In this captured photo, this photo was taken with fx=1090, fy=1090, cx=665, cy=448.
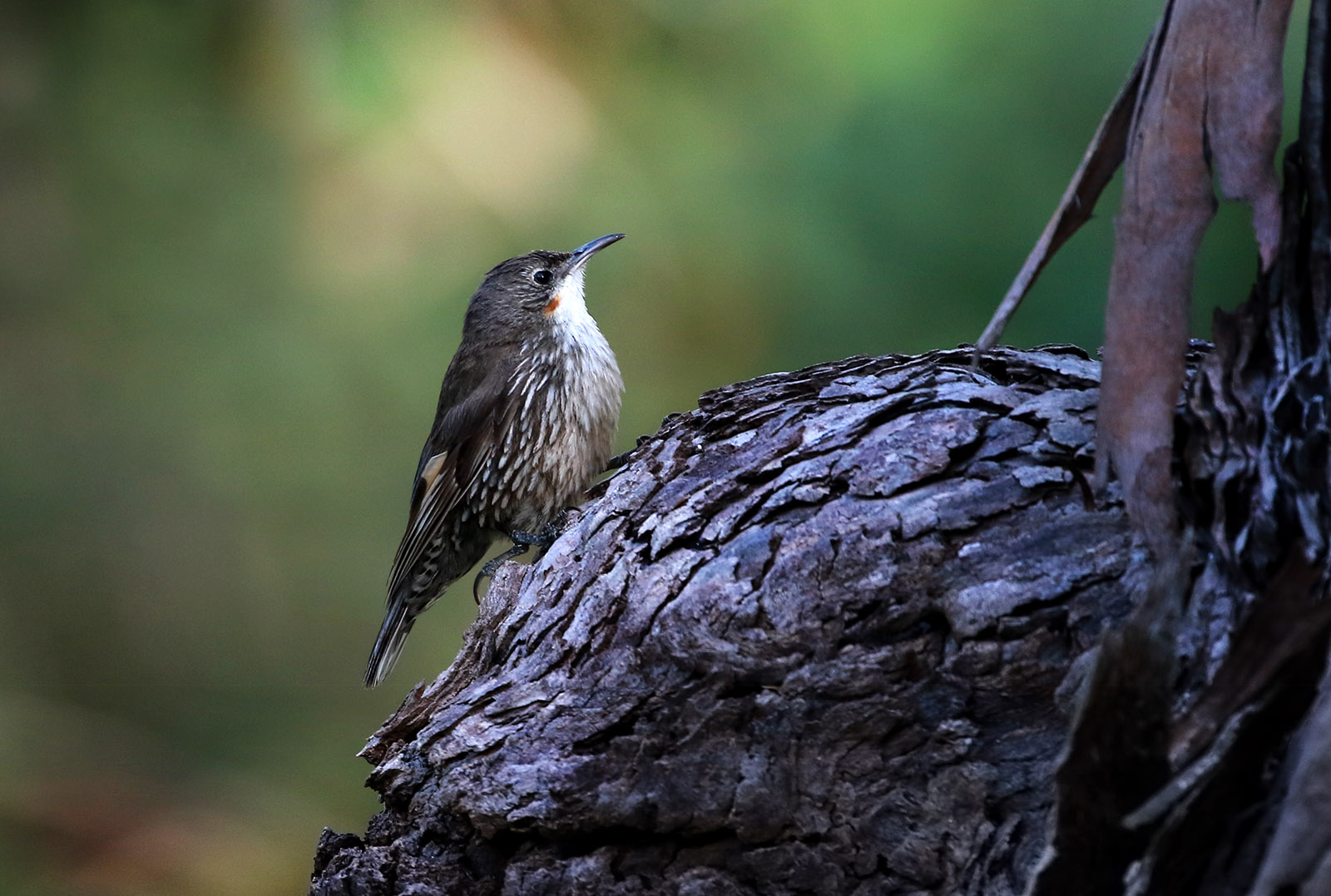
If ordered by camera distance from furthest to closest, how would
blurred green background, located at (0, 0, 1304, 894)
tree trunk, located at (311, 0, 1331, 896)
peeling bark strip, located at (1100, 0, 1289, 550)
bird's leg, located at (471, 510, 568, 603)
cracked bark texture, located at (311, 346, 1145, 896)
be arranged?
blurred green background, located at (0, 0, 1304, 894) < bird's leg, located at (471, 510, 568, 603) < cracked bark texture, located at (311, 346, 1145, 896) < peeling bark strip, located at (1100, 0, 1289, 550) < tree trunk, located at (311, 0, 1331, 896)

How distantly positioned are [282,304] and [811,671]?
2323 mm

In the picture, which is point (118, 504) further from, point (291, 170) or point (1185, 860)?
point (1185, 860)

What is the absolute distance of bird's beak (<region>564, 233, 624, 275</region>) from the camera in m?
2.85

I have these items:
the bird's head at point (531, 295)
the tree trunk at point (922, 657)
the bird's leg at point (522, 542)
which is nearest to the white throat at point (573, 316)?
the bird's head at point (531, 295)

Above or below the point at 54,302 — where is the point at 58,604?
below

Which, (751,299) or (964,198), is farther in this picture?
(751,299)

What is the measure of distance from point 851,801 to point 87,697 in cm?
253

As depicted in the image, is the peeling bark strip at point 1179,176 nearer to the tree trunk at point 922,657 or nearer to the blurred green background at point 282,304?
the tree trunk at point 922,657

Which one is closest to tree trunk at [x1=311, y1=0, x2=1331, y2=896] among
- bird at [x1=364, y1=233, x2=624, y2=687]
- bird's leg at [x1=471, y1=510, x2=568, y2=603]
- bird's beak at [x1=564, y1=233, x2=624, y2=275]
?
bird's leg at [x1=471, y1=510, x2=568, y2=603]

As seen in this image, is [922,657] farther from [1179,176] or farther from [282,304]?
[282,304]


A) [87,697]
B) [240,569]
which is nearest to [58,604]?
[87,697]

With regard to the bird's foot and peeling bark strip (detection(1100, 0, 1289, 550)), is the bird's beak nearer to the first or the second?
the bird's foot

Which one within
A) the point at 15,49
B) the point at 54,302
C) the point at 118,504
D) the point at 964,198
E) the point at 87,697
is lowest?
the point at 87,697

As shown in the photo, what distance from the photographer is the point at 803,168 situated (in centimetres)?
280
